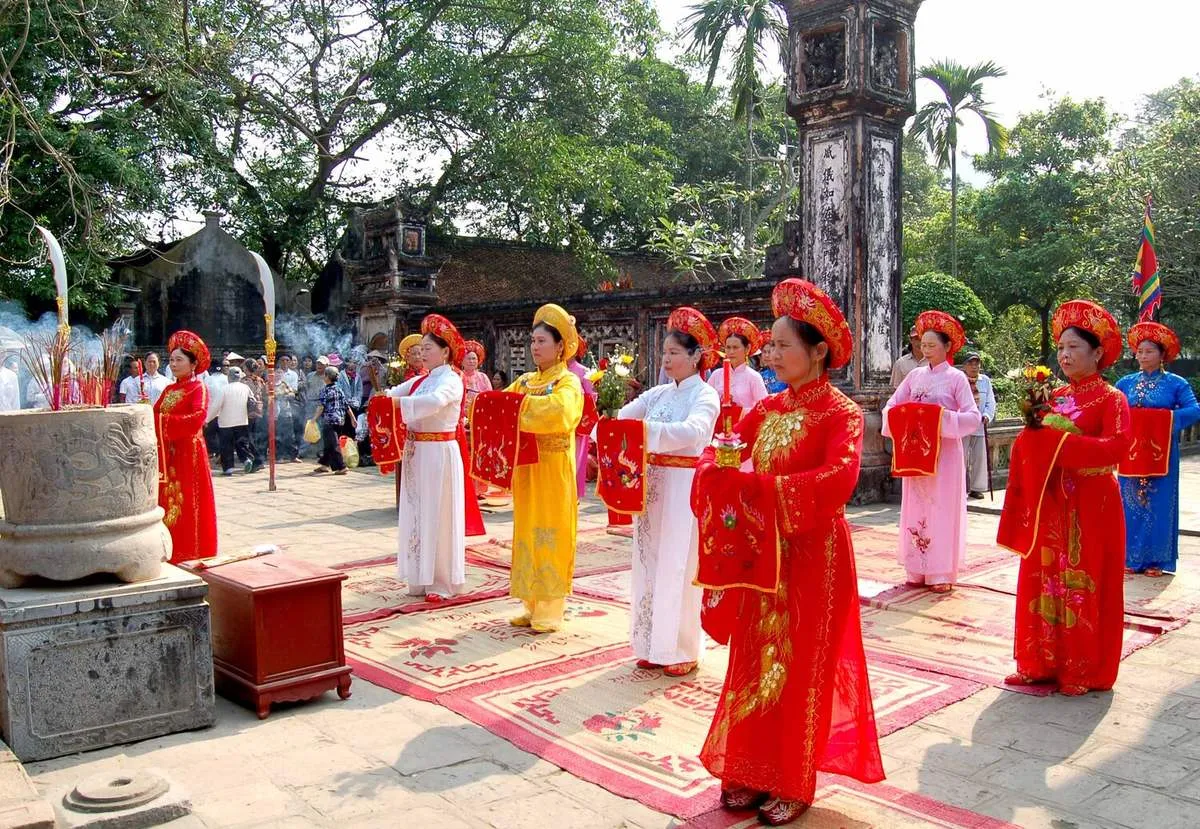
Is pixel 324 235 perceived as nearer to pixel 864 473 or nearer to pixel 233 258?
pixel 233 258

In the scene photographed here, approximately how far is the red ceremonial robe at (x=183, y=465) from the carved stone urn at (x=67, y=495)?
8.97 ft

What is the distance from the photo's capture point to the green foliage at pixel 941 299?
1565 cm

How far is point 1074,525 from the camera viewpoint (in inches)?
171

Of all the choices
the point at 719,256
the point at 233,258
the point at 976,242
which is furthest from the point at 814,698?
the point at 976,242

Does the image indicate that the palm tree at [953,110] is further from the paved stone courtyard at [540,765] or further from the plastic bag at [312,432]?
the paved stone courtyard at [540,765]

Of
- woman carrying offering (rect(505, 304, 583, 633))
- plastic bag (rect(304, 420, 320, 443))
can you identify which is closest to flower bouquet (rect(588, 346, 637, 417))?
woman carrying offering (rect(505, 304, 583, 633))

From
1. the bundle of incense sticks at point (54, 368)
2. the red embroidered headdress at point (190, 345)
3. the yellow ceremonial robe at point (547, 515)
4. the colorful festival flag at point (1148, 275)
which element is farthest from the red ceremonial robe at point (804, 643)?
the colorful festival flag at point (1148, 275)

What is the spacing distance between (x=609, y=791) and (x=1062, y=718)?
79.4 inches

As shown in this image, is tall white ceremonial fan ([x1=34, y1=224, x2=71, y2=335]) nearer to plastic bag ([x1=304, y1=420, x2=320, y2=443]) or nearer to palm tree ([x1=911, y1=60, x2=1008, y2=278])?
plastic bag ([x1=304, y1=420, x2=320, y2=443])

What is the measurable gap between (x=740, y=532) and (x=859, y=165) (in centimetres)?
732

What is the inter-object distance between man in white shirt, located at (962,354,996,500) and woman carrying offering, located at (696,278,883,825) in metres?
Answer: 6.70

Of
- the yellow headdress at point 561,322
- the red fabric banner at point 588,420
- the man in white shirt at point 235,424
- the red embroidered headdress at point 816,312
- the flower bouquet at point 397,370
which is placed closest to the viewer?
the red embroidered headdress at point 816,312

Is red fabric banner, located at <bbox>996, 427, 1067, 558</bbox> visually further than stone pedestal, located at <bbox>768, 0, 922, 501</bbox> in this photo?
No

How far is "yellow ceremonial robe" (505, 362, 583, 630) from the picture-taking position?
5.30 meters
